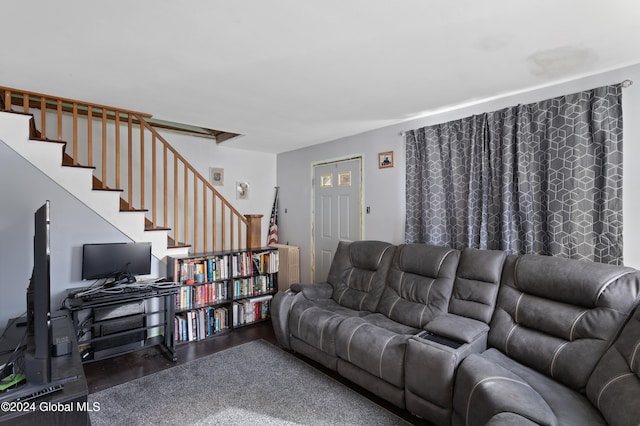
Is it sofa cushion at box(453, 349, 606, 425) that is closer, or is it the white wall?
sofa cushion at box(453, 349, 606, 425)

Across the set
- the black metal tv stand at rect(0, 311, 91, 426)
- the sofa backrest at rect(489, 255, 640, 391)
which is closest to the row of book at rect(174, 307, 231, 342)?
the black metal tv stand at rect(0, 311, 91, 426)

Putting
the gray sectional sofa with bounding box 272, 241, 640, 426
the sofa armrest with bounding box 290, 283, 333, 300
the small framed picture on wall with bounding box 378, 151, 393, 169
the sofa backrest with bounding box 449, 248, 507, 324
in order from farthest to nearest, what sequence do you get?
1. the small framed picture on wall with bounding box 378, 151, 393, 169
2. the sofa armrest with bounding box 290, 283, 333, 300
3. the sofa backrest with bounding box 449, 248, 507, 324
4. the gray sectional sofa with bounding box 272, 241, 640, 426

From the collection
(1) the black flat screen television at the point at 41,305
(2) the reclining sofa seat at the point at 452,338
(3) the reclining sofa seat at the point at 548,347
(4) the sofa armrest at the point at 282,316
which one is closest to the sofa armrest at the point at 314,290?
(4) the sofa armrest at the point at 282,316

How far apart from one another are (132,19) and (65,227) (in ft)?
7.22

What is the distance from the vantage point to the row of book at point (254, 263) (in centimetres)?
386

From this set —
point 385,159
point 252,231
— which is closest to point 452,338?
point 385,159

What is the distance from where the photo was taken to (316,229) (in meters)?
4.64

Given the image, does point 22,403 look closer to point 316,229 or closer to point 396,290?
point 396,290

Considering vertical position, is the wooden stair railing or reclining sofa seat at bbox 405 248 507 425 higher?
the wooden stair railing

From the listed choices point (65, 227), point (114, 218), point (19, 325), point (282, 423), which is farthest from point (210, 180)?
point (282, 423)

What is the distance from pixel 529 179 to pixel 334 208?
234cm

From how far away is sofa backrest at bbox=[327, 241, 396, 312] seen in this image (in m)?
3.17

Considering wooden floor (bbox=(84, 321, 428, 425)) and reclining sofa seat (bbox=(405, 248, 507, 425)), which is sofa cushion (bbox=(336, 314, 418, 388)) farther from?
wooden floor (bbox=(84, 321, 428, 425))

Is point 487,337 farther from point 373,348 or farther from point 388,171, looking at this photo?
point 388,171
